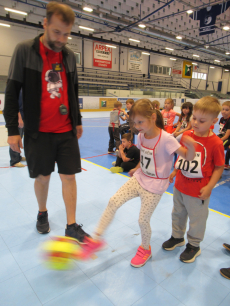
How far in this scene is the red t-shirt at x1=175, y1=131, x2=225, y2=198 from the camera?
1.59 meters

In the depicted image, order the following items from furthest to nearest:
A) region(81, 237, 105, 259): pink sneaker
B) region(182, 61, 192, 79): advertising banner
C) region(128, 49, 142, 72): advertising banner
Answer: region(182, 61, 192, 79): advertising banner
region(128, 49, 142, 72): advertising banner
region(81, 237, 105, 259): pink sneaker

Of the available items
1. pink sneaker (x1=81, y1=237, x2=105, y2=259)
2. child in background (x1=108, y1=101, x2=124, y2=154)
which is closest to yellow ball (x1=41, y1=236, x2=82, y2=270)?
pink sneaker (x1=81, y1=237, x2=105, y2=259)

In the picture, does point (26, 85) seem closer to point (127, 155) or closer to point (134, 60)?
point (127, 155)

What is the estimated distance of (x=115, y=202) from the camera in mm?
1642

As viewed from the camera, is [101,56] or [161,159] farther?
[101,56]

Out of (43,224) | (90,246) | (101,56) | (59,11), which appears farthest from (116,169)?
(101,56)

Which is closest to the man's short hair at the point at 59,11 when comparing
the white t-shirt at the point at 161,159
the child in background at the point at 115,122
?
the white t-shirt at the point at 161,159

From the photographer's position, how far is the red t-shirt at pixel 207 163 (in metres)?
1.59

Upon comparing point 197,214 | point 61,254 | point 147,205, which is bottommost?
point 61,254

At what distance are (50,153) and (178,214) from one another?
4.07 feet

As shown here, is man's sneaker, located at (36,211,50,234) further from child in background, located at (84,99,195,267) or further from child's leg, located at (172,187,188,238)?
child's leg, located at (172,187,188,238)

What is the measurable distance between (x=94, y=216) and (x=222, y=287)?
4.56 ft

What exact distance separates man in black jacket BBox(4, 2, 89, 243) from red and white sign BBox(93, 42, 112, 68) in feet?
69.8

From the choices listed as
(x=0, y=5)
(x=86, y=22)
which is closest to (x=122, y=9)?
(x=86, y=22)
